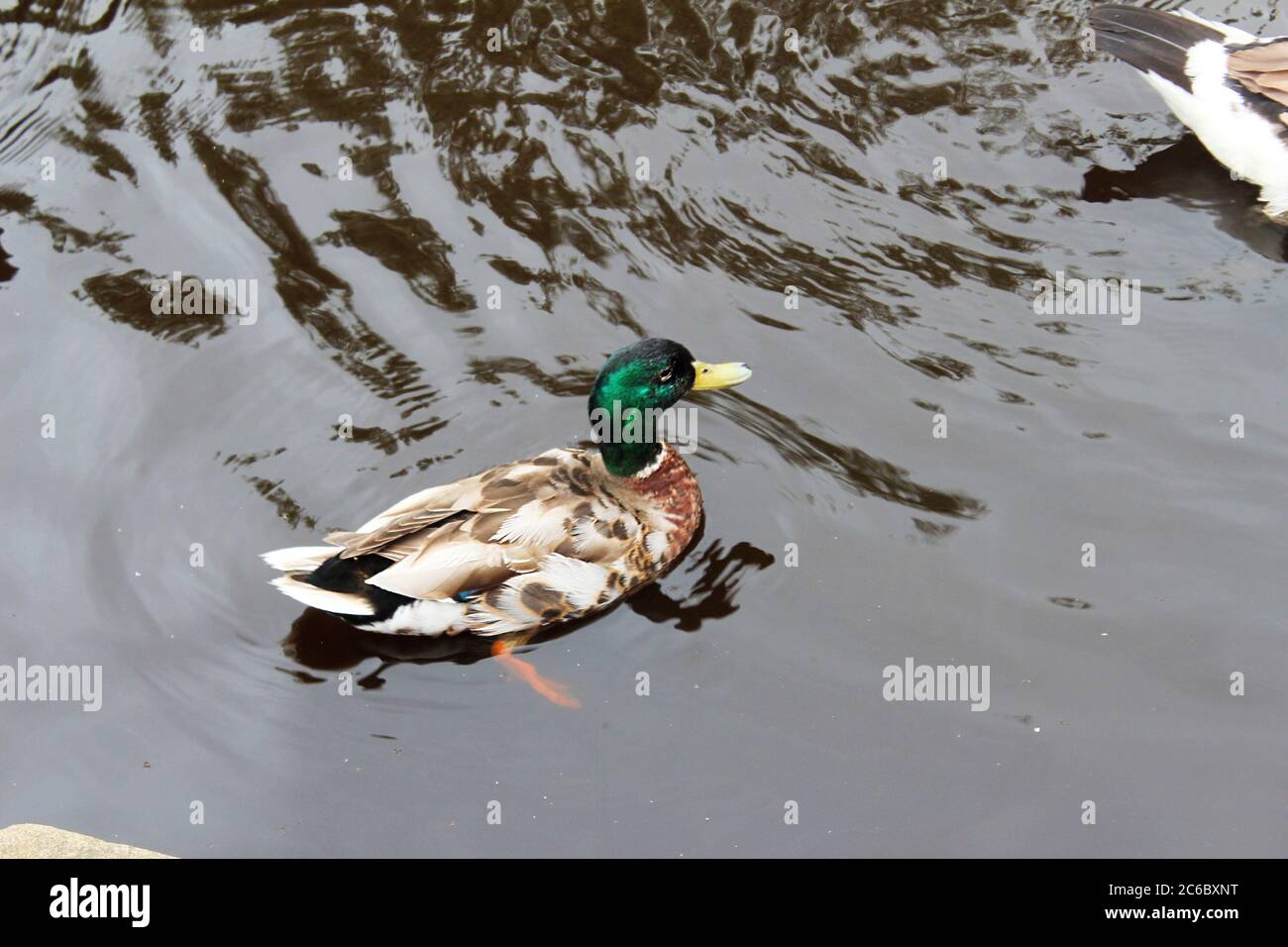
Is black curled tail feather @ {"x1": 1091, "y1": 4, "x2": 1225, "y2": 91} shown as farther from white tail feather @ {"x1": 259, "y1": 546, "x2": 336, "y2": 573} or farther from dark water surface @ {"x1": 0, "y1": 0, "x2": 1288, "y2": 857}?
white tail feather @ {"x1": 259, "y1": 546, "x2": 336, "y2": 573}

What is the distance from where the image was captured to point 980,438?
23.4ft

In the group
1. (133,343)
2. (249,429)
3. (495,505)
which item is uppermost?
(133,343)

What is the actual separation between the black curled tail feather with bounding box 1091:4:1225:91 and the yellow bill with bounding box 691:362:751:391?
3.76 meters

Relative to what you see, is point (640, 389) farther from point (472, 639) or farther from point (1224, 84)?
point (1224, 84)

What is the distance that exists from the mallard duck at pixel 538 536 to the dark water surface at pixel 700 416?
0.23m

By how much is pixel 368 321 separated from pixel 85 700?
105 inches

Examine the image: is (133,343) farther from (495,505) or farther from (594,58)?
(594,58)

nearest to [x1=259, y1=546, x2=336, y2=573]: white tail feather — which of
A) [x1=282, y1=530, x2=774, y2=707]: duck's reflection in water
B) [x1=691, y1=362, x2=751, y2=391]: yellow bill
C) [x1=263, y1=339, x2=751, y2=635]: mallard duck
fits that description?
[x1=263, y1=339, x2=751, y2=635]: mallard duck

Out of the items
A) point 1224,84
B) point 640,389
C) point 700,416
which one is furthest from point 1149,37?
point 640,389

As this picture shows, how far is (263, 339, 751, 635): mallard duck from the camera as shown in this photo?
6.31 metres

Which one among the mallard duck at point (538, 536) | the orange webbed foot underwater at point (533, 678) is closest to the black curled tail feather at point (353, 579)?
the mallard duck at point (538, 536)

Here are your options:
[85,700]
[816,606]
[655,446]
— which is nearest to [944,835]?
[816,606]

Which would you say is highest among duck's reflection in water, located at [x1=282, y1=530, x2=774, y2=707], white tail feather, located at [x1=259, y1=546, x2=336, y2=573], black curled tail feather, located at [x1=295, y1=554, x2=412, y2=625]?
white tail feather, located at [x1=259, y1=546, x2=336, y2=573]

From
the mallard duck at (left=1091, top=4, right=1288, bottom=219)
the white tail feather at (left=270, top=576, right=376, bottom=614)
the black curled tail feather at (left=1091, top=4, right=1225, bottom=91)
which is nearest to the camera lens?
the white tail feather at (left=270, top=576, right=376, bottom=614)
